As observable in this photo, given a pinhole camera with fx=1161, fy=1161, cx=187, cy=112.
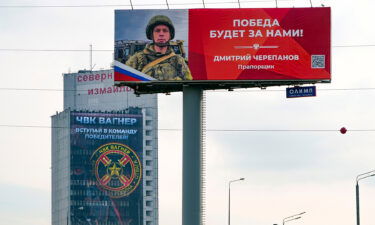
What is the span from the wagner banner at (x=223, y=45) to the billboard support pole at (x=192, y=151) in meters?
2.16

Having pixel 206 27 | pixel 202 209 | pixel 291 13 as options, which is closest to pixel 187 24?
pixel 206 27

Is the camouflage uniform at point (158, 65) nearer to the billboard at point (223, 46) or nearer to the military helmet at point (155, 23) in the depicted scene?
the billboard at point (223, 46)

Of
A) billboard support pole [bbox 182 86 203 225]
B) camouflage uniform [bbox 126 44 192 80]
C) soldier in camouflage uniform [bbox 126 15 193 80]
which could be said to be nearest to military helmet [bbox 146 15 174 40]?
soldier in camouflage uniform [bbox 126 15 193 80]

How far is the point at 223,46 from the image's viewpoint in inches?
3652

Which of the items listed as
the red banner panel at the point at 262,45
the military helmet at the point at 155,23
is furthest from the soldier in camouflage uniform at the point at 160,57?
the red banner panel at the point at 262,45

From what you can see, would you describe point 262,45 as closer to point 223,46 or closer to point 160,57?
Result: point 223,46

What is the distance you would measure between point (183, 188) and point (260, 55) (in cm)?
1231

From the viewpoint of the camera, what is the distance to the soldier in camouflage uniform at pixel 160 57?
93000 mm

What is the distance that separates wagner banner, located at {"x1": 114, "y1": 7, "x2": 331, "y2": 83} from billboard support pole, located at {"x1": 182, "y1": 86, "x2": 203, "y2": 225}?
2.16 meters

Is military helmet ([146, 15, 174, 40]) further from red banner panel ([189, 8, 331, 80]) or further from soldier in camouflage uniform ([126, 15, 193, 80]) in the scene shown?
red banner panel ([189, 8, 331, 80])

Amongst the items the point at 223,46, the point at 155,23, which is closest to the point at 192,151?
the point at 223,46

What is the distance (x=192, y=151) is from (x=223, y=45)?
8.95 metres

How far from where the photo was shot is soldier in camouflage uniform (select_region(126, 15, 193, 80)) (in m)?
93.0

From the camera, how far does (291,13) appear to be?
305 feet
